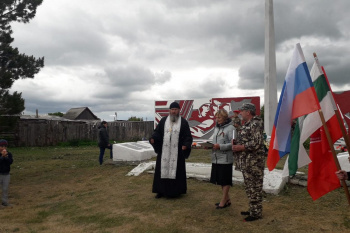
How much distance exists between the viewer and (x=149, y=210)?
515 centimetres

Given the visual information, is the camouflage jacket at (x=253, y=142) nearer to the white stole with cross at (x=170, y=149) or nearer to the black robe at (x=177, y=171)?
the black robe at (x=177, y=171)

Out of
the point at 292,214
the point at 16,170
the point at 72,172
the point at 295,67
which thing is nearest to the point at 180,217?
the point at 292,214

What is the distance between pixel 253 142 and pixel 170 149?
2.09 meters

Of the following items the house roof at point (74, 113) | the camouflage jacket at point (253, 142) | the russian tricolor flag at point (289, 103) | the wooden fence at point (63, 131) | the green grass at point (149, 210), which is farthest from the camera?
the house roof at point (74, 113)

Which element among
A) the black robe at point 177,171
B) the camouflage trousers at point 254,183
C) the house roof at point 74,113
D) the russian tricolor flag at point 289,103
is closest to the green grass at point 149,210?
the black robe at point 177,171

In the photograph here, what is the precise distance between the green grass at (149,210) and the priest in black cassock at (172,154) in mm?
230

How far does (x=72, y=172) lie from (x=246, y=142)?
24.1 ft

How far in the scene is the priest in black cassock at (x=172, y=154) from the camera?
18.9 ft

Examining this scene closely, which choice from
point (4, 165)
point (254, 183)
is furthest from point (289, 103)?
point (4, 165)

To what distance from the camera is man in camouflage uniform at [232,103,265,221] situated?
13.6 ft

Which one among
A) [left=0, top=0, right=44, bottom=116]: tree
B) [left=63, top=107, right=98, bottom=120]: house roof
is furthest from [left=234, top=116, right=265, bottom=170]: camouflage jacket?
[left=63, top=107, right=98, bottom=120]: house roof

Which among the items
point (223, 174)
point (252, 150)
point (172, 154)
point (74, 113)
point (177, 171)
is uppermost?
point (74, 113)

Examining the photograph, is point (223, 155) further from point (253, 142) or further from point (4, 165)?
point (4, 165)

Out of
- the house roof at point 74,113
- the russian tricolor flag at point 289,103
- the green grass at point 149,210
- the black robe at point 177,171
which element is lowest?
the green grass at point 149,210
